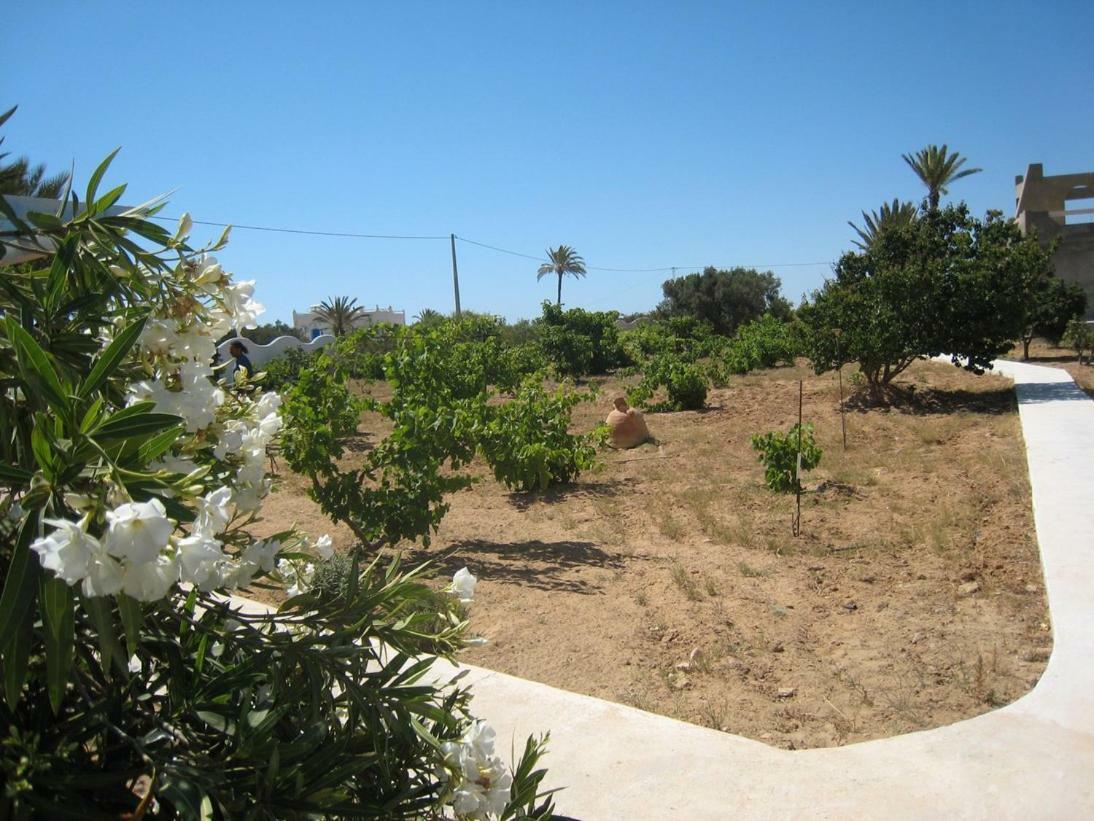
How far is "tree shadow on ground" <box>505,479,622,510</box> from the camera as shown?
8.97 meters

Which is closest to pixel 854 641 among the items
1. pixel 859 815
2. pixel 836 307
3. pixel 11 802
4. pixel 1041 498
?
pixel 859 815

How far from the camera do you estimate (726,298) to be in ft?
136

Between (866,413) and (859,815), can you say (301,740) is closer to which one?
(859,815)

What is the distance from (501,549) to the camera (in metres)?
7.09

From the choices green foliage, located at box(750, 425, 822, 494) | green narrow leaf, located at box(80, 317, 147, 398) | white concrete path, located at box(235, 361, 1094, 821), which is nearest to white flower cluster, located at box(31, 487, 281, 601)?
green narrow leaf, located at box(80, 317, 147, 398)

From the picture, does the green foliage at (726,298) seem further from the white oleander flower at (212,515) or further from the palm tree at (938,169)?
the white oleander flower at (212,515)

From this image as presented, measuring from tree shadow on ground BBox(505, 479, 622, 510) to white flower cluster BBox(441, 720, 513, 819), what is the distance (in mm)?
6963

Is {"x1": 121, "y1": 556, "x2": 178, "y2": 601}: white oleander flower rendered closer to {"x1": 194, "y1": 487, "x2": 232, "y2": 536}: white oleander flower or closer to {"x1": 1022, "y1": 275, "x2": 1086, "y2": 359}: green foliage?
{"x1": 194, "y1": 487, "x2": 232, "y2": 536}: white oleander flower

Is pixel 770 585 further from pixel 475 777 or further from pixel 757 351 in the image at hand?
pixel 757 351

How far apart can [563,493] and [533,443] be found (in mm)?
888

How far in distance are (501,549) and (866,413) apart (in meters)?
8.52

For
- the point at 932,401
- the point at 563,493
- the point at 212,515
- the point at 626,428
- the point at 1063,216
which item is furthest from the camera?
the point at 1063,216

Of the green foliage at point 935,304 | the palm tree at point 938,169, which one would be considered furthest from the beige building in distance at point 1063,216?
the green foliage at point 935,304

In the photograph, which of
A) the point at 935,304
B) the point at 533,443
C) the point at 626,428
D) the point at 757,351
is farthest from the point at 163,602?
the point at 757,351
